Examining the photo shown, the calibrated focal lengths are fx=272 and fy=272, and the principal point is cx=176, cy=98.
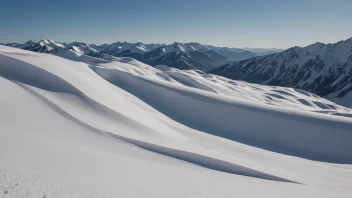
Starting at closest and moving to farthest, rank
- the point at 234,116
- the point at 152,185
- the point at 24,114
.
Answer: the point at 152,185 → the point at 24,114 → the point at 234,116

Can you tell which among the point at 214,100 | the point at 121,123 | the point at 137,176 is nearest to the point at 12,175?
the point at 137,176

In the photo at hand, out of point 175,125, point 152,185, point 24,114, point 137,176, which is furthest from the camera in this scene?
point 175,125

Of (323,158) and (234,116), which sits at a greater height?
(234,116)

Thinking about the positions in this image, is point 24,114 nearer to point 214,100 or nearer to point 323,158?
point 214,100

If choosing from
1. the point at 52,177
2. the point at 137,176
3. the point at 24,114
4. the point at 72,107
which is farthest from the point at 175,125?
the point at 52,177

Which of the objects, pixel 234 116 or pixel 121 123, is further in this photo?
pixel 234 116

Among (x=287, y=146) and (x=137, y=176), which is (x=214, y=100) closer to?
(x=287, y=146)
